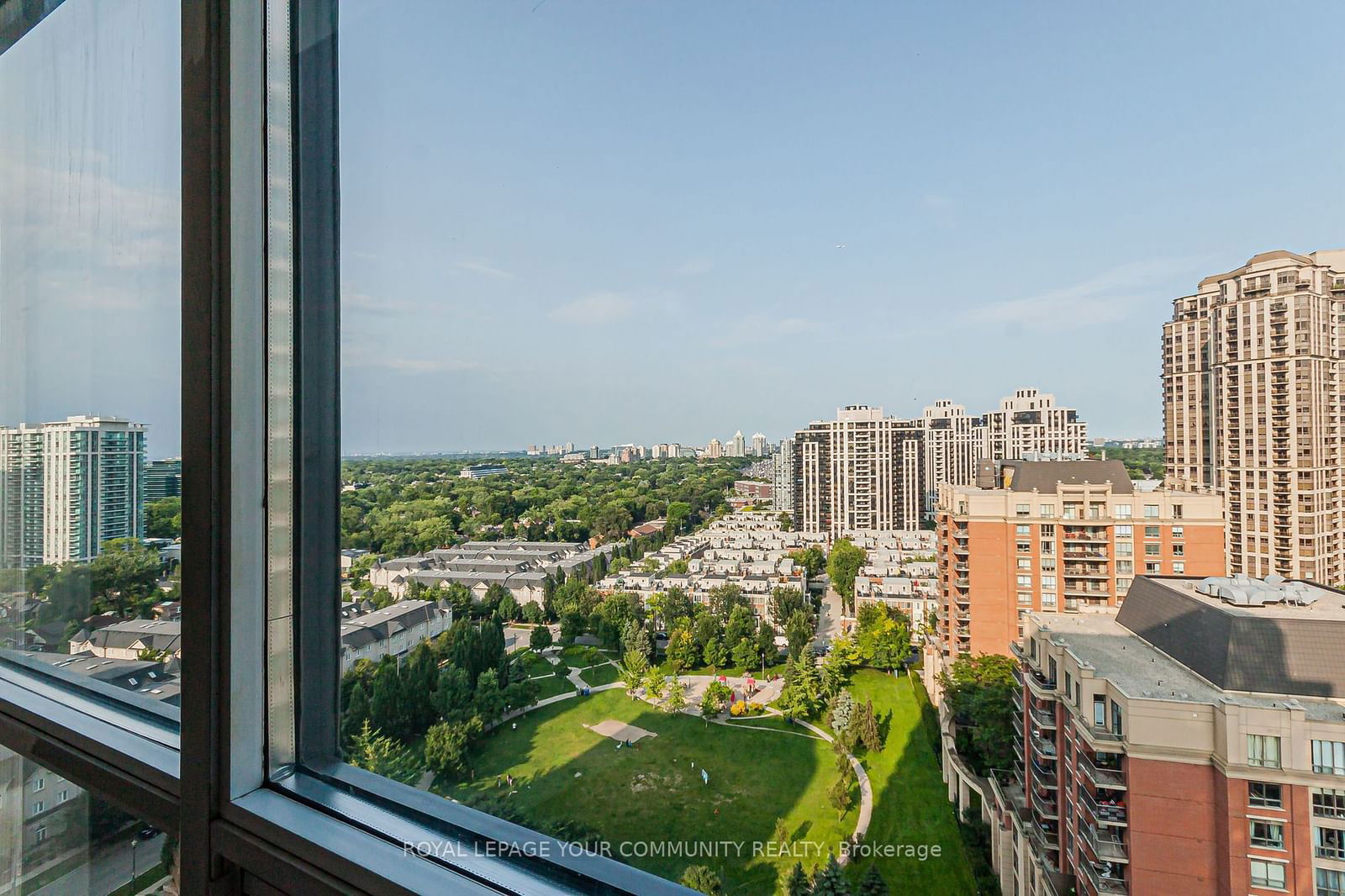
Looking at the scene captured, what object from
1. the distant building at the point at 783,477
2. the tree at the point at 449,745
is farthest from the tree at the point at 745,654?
the tree at the point at 449,745

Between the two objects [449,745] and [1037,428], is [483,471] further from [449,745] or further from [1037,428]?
[1037,428]

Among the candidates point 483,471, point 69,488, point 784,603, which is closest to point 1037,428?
point 784,603

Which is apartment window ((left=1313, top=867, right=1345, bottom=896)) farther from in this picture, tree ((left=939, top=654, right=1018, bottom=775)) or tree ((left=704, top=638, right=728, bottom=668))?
tree ((left=704, top=638, right=728, bottom=668))

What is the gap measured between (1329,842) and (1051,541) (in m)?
0.53

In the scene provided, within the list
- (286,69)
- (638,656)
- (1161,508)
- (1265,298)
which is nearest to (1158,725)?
(1161,508)

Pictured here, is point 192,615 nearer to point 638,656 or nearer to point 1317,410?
point 638,656

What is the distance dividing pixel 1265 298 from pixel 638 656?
3.34 ft

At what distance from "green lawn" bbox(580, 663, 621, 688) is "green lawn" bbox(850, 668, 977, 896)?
1.51 feet

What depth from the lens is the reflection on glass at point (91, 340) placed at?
1.11 metres

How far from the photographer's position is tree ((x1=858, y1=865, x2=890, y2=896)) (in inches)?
34.9

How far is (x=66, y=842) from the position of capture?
3.52 feet

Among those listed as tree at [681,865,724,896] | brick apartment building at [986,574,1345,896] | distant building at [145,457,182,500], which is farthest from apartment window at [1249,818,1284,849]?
distant building at [145,457,182,500]

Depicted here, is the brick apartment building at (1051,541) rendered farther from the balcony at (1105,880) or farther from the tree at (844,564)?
the balcony at (1105,880)

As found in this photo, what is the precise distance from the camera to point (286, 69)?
0.89 m
